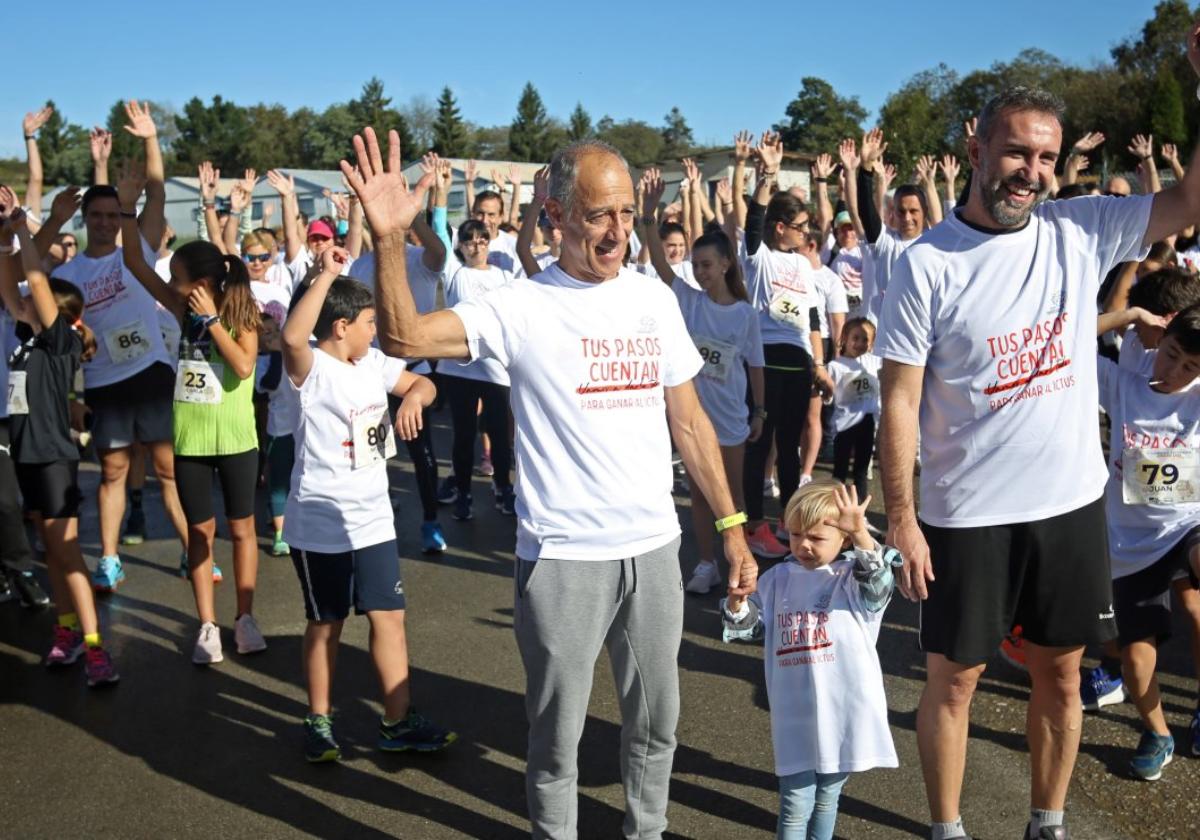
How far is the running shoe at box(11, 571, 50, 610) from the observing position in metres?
6.28

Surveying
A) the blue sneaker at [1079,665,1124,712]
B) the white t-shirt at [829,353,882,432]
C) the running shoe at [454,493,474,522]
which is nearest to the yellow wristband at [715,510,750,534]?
the blue sneaker at [1079,665,1124,712]

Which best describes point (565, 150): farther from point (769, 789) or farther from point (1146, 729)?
point (1146, 729)

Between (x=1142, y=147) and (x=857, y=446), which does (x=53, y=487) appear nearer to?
(x=857, y=446)

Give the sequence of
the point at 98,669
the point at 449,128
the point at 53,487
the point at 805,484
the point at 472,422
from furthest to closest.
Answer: the point at 449,128
the point at 472,422
the point at 53,487
the point at 98,669
the point at 805,484

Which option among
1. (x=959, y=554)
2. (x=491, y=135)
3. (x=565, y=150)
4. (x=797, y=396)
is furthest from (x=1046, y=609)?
(x=491, y=135)

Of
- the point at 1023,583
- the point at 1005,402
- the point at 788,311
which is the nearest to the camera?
the point at 1005,402

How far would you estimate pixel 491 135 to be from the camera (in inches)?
4774

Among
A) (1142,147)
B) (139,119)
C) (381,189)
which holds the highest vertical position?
(139,119)

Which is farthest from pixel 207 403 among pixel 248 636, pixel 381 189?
pixel 381 189

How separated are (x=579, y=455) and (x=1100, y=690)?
2.87 metres

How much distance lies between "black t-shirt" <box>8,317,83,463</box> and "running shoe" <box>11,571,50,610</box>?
1177mm

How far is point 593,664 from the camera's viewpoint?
3238 millimetres

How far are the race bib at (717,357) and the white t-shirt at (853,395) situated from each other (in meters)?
1.13

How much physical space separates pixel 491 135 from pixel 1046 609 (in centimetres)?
12294
